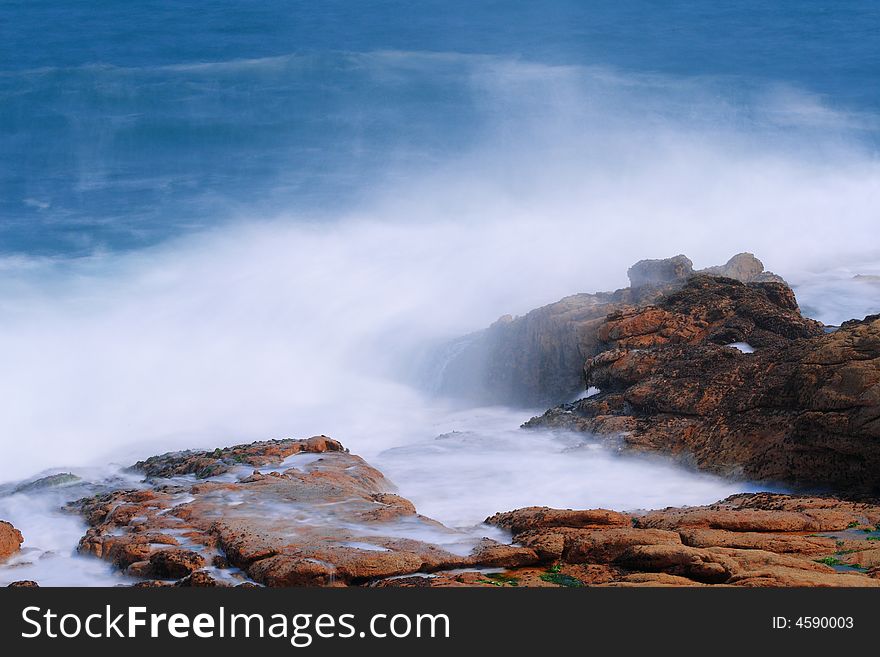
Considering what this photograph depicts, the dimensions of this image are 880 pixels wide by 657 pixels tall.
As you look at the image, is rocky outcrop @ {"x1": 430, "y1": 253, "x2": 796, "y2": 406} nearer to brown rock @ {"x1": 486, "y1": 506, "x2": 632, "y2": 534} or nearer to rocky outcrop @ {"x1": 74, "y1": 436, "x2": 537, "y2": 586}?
rocky outcrop @ {"x1": 74, "y1": 436, "x2": 537, "y2": 586}

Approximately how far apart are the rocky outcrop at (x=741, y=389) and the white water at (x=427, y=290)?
2.04 feet

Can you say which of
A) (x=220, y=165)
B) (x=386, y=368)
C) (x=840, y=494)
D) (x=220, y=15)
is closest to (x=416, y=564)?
(x=840, y=494)

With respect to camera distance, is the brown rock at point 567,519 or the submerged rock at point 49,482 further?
the submerged rock at point 49,482

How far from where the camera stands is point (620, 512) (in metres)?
12.6

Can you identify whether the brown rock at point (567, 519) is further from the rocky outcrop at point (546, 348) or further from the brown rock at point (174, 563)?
the rocky outcrop at point (546, 348)

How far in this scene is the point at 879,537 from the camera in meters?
10.6

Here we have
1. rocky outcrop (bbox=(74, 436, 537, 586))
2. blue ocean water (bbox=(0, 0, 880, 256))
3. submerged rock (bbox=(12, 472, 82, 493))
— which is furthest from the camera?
blue ocean water (bbox=(0, 0, 880, 256))

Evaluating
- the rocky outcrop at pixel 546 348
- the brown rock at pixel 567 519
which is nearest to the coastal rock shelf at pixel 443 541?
the brown rock at pixel 567 519

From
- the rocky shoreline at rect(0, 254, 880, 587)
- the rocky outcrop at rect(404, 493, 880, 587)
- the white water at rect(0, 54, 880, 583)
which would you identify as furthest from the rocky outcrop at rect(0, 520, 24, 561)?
the rocky outcrop at rect(404, 493, 880, 587)

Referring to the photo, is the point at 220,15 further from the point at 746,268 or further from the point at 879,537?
the point at 879,537

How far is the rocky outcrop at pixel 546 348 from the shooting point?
62.1 feet

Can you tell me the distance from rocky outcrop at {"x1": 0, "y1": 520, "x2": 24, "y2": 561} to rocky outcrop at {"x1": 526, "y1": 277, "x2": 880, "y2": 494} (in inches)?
306

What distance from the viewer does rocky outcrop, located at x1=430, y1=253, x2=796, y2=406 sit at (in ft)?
62.1

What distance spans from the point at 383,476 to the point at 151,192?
89.5ft
